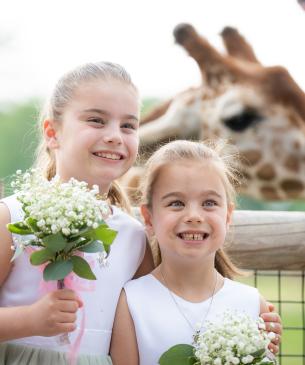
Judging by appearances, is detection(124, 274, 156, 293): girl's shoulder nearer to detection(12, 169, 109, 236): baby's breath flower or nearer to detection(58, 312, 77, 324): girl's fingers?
detection(58, 312, 77, 324): girl's fingers

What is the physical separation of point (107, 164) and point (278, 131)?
7.22m

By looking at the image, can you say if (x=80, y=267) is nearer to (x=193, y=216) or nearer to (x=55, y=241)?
(x=55, y=241)

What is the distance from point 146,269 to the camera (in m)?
3.02

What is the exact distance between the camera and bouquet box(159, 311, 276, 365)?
235 centimetres

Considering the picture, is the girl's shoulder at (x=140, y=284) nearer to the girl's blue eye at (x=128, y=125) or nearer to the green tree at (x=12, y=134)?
the girl's blue eye at (x=128, y=125)

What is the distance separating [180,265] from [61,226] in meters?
0.73

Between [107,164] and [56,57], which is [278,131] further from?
[56,57]

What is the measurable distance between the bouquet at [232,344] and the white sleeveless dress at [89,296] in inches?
15.7

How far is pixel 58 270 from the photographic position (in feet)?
7.54

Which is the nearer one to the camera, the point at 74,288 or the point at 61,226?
the point at 61,226

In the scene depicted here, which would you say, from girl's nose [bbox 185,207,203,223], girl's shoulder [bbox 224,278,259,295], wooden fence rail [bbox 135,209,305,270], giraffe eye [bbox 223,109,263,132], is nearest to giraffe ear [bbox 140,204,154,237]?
girl's nose [bbox 185,207,203,223]

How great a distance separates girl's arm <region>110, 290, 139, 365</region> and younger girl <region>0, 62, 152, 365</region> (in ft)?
0.08

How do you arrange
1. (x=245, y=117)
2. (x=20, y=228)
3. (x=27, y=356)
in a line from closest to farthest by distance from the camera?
(x=20, y=228)
(x=27, y=356)
(x=245, y=117)

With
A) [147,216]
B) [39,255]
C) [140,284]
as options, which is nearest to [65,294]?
[39,255]
